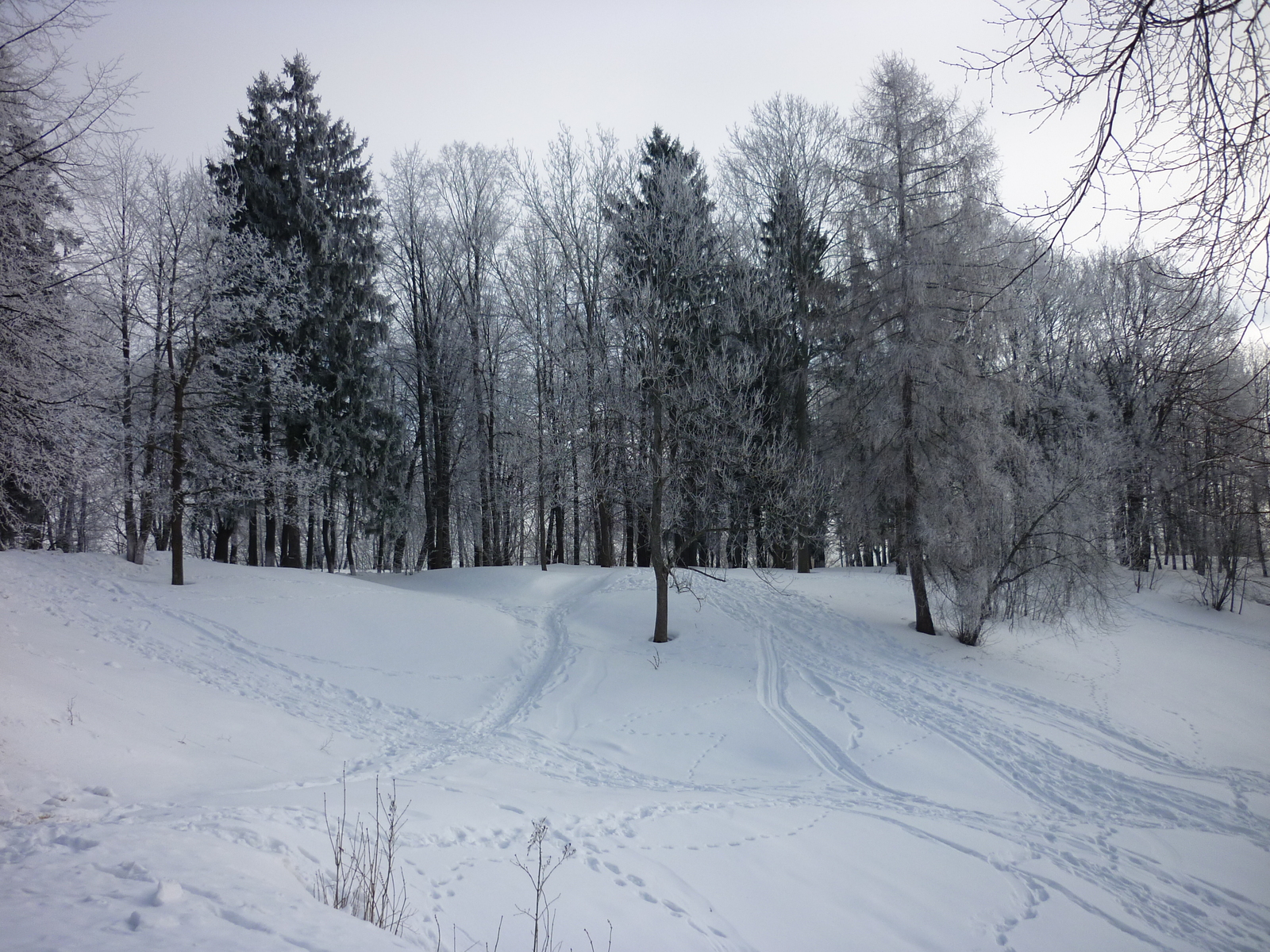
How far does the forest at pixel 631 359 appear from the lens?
8.23 m

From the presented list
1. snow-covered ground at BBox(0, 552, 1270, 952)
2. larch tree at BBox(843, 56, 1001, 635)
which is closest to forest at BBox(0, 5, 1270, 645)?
larch tree at BBox(843, 56, 1001, 635)

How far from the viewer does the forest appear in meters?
8.23

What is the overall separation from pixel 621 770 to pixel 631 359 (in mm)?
9161

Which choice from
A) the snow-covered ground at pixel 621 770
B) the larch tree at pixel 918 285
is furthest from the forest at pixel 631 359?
the snow-covered ground at pixel 621 770

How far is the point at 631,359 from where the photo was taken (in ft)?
48.1

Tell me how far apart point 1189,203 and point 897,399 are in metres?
10.7

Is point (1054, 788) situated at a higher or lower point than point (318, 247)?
lower

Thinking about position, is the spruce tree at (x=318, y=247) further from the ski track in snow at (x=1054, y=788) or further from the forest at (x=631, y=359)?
the ski track in snow at (x=1054, y=788)

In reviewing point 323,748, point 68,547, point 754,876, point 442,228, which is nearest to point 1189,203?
point 754,876

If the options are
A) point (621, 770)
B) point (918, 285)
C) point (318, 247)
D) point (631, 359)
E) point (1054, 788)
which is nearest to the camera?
point (1054, 788)

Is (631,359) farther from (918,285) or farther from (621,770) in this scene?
(621,770)

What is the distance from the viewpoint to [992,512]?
1219 cm

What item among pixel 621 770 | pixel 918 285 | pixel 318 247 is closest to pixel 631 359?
pixel 918 285

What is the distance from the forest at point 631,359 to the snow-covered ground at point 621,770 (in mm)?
2073
